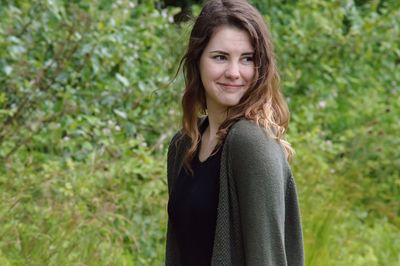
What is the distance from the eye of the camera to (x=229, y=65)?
2.98m

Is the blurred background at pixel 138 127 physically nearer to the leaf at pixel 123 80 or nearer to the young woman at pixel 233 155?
the leaf at pixel 123 80

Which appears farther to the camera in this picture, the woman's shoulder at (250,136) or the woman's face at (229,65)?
the woman's face at (229,65)

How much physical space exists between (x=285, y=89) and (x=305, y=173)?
2059 mm

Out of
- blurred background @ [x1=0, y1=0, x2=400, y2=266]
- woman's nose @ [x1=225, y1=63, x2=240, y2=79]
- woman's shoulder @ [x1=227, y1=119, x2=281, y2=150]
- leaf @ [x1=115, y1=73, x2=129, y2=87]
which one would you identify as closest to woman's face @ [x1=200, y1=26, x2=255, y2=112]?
woman's nose @ [x1=225, y1=63, x2=240, y2=79]

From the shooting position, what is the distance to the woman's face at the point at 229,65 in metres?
2.98

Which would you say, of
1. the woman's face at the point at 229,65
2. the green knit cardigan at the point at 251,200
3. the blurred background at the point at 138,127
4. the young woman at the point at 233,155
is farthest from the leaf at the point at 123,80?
the green knit cardigan at the point at 251,200

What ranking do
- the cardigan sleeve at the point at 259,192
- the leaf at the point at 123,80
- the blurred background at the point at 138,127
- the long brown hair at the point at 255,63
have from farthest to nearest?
the leaf at the point at 123,80 → the blurred background at the point at 138,127 → the long brown hair at the point at 255,63 → the cardigan sleeve at the point at 259,192

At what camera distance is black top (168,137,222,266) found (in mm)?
2951

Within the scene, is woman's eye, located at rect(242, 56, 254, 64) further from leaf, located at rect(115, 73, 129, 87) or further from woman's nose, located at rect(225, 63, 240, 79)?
leaf, located at rect(115, 73, 129, 87)

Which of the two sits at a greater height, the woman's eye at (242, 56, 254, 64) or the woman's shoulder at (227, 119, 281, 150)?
the woman's eye at (242, 56, 254, 64)

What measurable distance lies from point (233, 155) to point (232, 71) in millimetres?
285

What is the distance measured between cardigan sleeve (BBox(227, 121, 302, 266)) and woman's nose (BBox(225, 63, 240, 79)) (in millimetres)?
183

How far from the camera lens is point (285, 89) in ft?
26.6

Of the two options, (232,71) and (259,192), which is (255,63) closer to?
(232,71)
